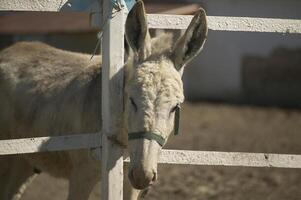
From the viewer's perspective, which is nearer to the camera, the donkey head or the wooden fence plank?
the donkey head

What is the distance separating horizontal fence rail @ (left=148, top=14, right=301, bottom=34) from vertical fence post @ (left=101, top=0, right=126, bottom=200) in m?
0.24

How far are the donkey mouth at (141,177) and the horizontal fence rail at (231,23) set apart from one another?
3.04 ft

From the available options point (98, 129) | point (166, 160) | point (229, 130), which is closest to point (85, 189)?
point (98, 129)

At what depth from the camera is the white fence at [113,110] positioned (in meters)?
4.14

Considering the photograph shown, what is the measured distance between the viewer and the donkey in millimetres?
3967

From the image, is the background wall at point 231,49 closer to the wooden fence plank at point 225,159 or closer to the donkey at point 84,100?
the donkey at point 84,100

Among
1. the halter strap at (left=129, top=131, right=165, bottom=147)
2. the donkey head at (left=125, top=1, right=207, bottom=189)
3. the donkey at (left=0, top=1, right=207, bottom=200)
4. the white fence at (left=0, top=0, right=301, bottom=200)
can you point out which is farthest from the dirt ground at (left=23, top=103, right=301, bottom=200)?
the halter strap at (left=129, top=131, right=165, bottom=147)

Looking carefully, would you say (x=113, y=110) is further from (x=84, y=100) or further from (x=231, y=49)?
(x=231, y=49)

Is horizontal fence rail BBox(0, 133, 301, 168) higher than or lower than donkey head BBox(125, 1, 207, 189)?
lower

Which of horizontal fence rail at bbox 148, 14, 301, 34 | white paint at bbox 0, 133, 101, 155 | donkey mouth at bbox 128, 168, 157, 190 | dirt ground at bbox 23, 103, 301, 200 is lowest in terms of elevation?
dirt ground at bbox 23, 103, 301, 200

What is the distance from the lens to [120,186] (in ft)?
13.8

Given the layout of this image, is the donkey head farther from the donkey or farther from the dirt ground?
the dirt ground

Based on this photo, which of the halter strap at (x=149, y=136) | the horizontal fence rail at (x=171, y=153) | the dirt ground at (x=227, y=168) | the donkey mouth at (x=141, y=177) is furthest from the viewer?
the dirt ground at (x=227, y=168)

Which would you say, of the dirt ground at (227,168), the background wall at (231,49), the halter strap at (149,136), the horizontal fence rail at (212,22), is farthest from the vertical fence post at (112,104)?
the background wall at (231,49)
